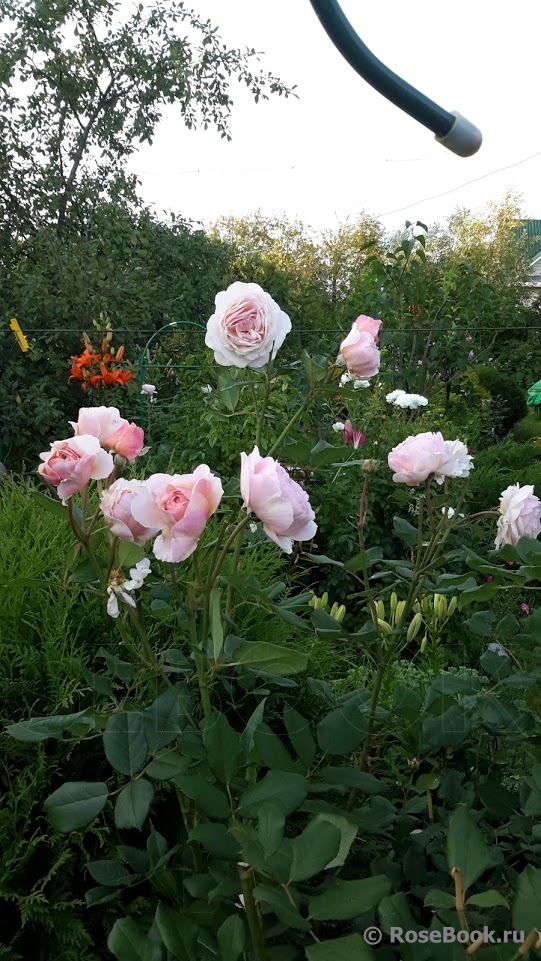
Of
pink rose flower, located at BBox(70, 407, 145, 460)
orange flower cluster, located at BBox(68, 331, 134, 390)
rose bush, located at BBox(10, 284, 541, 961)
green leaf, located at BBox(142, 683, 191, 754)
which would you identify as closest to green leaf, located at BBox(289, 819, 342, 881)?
rose bush, located at BBox(10, 284, 541, 961)

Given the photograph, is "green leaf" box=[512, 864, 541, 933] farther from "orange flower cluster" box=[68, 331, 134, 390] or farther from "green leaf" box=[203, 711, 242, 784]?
"orange flower cluster" box=[68, 331, 134, 390]

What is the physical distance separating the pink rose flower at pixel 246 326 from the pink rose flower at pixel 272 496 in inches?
10.6

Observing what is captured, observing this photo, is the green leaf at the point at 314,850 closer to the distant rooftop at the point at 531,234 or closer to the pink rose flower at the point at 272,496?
the pink rose flower at the point at 272,496

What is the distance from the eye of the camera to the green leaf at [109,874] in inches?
27.3

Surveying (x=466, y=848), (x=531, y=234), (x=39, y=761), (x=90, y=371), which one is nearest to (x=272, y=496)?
(x=466, y=848)

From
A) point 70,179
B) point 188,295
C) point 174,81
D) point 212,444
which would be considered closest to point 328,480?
point 212,444

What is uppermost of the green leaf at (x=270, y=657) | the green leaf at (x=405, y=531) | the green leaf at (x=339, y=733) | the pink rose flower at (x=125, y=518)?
the pink rose flower at (x=125, y=518)

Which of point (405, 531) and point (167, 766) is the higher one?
point (405, 531)

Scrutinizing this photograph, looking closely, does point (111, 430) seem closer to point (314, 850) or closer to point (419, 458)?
point (419, 458)

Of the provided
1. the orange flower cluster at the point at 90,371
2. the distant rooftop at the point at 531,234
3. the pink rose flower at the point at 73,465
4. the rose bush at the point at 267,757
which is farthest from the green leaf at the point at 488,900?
the distant rooftop at the point at 531,234

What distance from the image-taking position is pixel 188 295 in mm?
6195

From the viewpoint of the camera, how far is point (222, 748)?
0.58m

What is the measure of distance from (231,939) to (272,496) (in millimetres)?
319

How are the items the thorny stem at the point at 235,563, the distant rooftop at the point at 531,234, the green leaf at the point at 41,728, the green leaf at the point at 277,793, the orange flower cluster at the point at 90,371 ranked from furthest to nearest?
the distant rooftop at the point at 531,234, the orange flower cluster at the point at 90,371, the thorny stem at the point at 235,563, the green leaf at the point at 41,728, the green leaf at the point at 277,793
